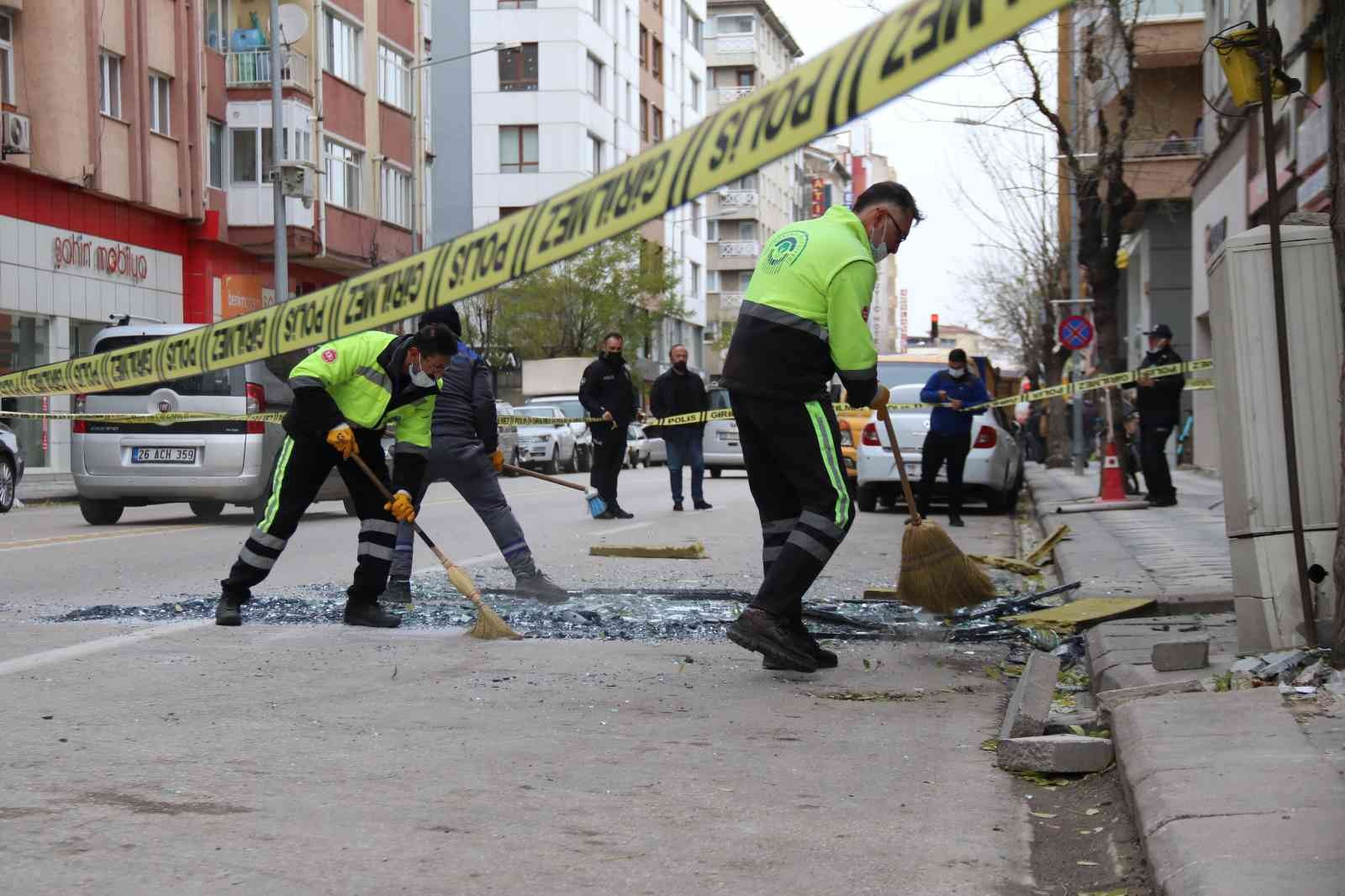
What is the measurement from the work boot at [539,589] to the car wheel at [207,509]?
8742 mm

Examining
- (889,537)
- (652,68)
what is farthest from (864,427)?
(652,68)

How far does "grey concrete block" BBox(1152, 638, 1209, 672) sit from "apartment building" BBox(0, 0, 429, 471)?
21.3 meters

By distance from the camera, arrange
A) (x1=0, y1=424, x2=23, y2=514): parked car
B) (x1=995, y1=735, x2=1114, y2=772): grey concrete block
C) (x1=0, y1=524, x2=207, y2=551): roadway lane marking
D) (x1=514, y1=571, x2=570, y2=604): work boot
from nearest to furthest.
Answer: (x1=995, y1=735, x2=1114, y2=772): grey concrete block < (x1=514, y1=571, x2=570, y2=604): work boot < (x1=0, y1=524, x2=207, y2=551): roadway lane marking < (x1=0, y1=424, x2=23, y2=514): parked car

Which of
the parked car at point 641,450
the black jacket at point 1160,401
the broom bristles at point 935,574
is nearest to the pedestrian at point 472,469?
the broom bristles at point 935,574

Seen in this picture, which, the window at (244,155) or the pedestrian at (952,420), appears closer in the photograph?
the pedestrian at (952,420)

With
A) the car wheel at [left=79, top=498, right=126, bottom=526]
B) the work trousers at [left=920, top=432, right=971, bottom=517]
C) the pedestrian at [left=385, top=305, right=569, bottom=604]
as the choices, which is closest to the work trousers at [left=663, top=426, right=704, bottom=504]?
the work trousers at [left=920, top=432, right=971, bottom=517]

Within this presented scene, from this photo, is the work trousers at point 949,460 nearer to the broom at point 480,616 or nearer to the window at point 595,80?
the broom at point 480,616

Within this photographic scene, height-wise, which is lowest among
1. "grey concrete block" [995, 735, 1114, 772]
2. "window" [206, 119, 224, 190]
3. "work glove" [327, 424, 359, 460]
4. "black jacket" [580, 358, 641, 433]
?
"grey concrete block" [995, 735, 1114, 772]

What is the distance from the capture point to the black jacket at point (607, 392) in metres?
17.2

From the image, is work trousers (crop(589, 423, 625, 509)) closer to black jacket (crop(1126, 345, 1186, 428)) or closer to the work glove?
black jacket (crop(1126, 345, 1186, 428))

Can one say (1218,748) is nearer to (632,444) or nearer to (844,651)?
(844,651)

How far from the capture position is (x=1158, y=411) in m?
16.9

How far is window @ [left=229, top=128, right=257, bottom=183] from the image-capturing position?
118 ft

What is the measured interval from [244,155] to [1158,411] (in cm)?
2409
